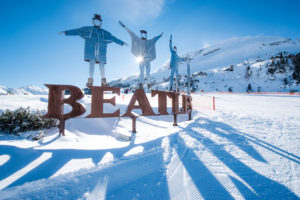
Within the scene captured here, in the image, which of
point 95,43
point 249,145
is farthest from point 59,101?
point 249,145

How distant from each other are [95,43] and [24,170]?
4073 millimetres

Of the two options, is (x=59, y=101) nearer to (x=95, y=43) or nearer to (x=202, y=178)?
(x=95, y=43)

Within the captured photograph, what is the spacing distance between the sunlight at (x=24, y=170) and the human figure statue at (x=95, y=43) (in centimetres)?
266

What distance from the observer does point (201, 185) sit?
156 centimetres

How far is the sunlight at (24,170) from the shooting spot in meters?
1.52

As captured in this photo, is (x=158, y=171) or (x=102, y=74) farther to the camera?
(x=102, y=74)

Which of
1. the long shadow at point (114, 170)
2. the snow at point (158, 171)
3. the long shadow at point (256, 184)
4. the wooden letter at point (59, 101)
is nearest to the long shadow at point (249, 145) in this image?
the snow at point (158, 171)

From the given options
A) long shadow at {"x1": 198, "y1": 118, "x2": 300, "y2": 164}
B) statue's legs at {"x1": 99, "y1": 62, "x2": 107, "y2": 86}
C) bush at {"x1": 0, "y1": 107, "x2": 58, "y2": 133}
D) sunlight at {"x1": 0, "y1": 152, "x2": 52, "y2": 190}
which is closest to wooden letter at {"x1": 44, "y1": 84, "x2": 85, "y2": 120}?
bush at {"x1": 0, "y1": 107, "x2": 58, "y2": 133}

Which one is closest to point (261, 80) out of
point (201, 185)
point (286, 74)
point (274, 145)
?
point (286, 74)

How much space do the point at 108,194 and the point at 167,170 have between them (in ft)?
2.75

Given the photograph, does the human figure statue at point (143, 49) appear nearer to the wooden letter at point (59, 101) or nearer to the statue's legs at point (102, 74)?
the statue's legs at point (102, 74)

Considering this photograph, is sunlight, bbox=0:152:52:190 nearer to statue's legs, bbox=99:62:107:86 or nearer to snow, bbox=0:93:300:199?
snow, bbox=0:93:300:199

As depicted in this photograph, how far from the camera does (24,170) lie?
1.77 meters

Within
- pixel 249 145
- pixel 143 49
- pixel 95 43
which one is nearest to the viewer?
pixel 249 145
